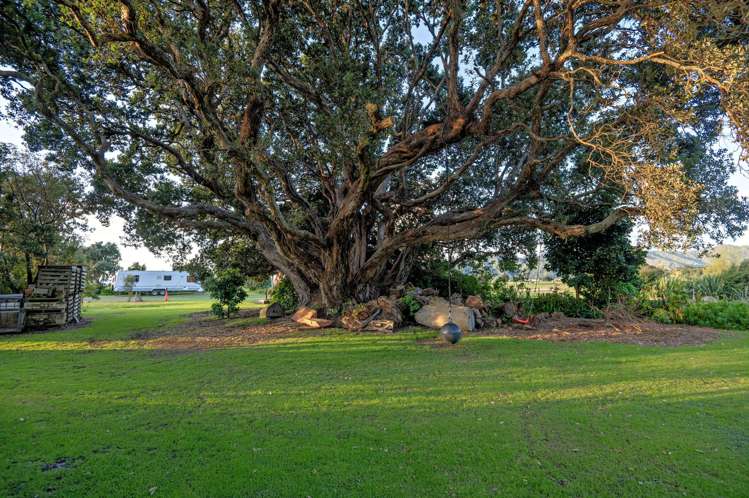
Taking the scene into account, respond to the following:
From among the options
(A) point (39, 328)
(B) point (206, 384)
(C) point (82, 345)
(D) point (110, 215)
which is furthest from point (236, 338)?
(D) point (110, 215)

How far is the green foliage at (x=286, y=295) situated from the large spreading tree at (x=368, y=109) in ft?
7.21

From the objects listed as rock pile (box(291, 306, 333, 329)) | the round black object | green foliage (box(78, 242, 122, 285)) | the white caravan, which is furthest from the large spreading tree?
green foliage (box(78, 242, 122, 285))

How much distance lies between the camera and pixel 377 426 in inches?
155

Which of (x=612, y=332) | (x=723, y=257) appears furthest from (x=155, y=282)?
(x=723, y=257)

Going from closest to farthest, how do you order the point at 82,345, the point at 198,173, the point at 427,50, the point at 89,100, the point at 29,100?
the point at 82,345 < the point at 29,100 < the point at 89,100 < the point at 427,50 < the point at 198,173

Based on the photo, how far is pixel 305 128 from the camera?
37.1 feet

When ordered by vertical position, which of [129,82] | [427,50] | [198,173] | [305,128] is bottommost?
[198,173]

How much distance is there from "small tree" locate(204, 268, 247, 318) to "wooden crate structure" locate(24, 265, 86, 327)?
4470 millimetres

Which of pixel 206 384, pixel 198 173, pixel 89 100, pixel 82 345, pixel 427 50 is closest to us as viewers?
pixel 206 384

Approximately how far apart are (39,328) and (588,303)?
1851 centimetres

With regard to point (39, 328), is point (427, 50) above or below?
above

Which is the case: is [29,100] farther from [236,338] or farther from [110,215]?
[236,338]

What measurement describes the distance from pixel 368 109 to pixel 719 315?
490 inches

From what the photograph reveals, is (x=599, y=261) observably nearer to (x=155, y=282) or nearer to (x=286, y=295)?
(x=286, y=295)
